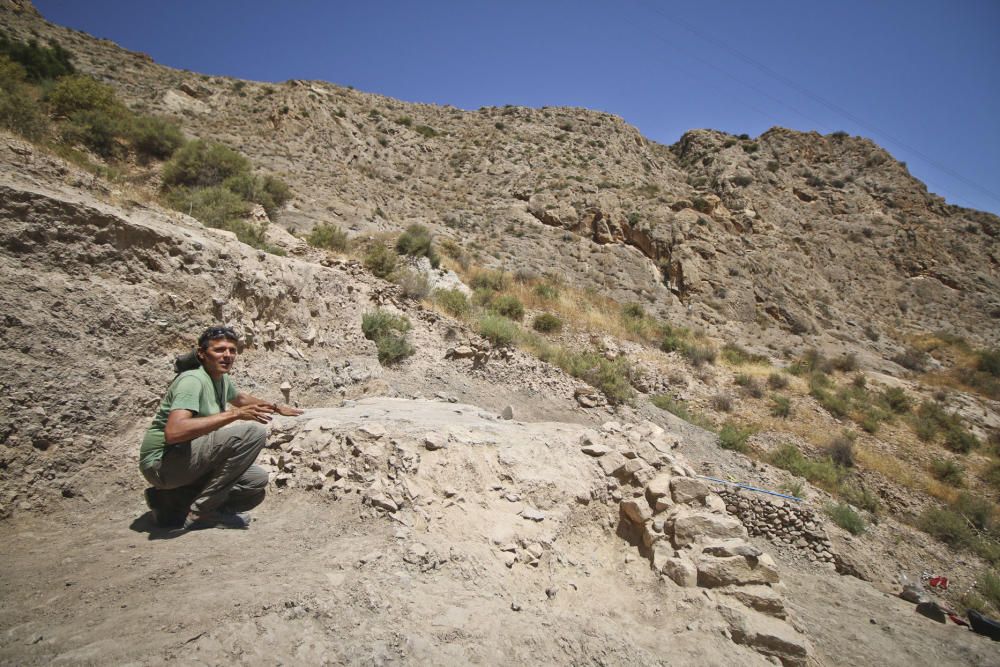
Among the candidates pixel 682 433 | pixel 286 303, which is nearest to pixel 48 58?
pixel 286 303

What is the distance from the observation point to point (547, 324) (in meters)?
13.9

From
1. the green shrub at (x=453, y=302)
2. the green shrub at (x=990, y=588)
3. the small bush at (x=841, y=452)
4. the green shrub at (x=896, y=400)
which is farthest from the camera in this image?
the green shrub at (x=896, y=400)

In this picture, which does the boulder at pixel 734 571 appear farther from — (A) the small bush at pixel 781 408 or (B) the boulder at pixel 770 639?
(A) the small bush at pixel 781 408

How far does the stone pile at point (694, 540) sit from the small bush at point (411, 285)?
21.4ft

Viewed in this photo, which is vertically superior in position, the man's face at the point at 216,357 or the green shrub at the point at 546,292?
the green shrub at the point at 546,292

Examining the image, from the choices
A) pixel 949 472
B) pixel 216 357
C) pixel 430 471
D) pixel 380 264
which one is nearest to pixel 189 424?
pixel 216 357

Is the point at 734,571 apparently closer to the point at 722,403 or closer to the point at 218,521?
the point at 218,521

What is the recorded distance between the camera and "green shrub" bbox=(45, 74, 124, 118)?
12023 mm

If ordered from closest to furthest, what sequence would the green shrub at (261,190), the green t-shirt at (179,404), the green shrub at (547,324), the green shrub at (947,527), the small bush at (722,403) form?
the green t-shirt at (179,404), the green shrub at (947,527), the small bush at (722,403), the green shrub at (261,190), the green shrub at (547,324)

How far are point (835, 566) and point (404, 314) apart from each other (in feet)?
31.4

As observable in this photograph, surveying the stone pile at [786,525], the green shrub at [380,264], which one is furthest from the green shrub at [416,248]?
the stone pile at [786,525]

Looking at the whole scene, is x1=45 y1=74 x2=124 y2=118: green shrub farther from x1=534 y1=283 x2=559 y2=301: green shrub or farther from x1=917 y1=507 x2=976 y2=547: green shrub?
x1=917 y1=507 x2=976 y2=547: green shrub

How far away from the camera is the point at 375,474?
3873mm

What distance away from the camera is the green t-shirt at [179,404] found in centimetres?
283
